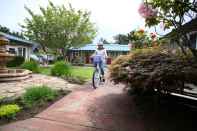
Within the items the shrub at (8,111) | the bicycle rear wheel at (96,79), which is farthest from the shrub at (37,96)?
the bicycle rear wheel at (96,79)

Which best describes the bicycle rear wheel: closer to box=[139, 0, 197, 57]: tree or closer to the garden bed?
the garden bed

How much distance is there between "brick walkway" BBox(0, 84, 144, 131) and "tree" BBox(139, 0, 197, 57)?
1985mm

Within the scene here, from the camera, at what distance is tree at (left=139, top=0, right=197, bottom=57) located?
5633 mm

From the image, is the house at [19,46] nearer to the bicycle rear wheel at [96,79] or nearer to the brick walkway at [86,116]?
the bicycle rear wheel at [96,79]

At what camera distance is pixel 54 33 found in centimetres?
3008

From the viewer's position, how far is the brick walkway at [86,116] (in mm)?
5516

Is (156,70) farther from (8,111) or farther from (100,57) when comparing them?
(100,57)

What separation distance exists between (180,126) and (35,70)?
39.3 ft

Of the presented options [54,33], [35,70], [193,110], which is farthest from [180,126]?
[54,33]

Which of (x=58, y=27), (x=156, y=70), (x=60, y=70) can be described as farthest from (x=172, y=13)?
(x=58, y=27)

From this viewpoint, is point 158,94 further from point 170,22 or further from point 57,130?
point 57,130

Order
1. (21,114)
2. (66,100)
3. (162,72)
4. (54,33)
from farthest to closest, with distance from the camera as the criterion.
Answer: (54,33), (66,100), (21,114), (162,72)

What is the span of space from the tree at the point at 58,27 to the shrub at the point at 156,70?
78.5 ft

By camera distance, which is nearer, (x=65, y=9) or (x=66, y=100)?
(x=66, y=100)
